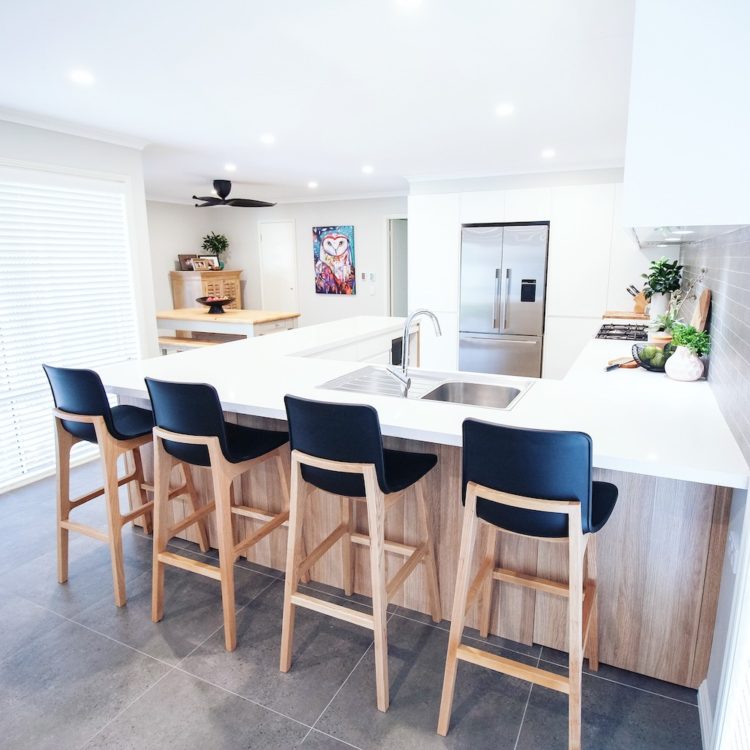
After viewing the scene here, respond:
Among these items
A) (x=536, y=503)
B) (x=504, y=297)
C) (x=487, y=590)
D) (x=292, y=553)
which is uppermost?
(x=504, y=297)

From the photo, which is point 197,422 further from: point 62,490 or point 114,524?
point 62,490

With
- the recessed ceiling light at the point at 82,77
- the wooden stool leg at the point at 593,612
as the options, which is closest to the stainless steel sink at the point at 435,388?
the wooden stool leg at the point at 593,612

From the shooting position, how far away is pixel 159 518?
2021mm

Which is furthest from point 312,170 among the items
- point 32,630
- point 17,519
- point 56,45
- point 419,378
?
point 32,630

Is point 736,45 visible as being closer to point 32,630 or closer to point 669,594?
point 669,594

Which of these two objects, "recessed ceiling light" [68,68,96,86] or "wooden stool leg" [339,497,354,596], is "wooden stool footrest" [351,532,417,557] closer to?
"wooden stool leg" [339,497,354,596]

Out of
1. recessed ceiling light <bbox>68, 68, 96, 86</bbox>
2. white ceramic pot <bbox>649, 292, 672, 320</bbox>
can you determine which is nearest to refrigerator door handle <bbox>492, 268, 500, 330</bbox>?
white ceramic pot <bbox>649, 292, 672, 320</bbox>

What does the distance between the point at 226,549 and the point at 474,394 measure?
121 cm

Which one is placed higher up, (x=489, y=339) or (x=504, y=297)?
(x=504, y=297)

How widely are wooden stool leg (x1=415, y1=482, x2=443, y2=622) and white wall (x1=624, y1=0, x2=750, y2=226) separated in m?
1.14

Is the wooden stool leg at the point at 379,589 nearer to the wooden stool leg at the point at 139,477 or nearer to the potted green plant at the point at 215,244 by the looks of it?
the wooden stool leg at the point at 139,477

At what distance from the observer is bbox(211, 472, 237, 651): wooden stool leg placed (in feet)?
6.20

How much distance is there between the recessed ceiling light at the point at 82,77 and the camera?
2527 millimetres

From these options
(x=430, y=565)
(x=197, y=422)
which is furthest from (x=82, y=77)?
(x=430, y=565)
